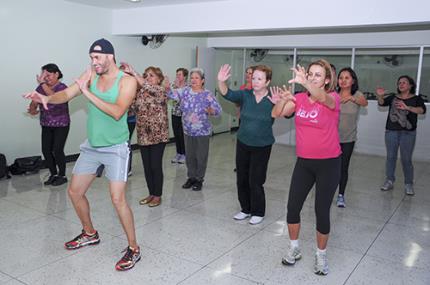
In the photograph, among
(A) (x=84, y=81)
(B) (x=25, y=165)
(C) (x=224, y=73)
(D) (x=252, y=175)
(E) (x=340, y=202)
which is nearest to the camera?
(A) (x=84, y=81)

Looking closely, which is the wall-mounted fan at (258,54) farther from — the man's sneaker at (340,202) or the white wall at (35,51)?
the man's sneaker at (340,202)

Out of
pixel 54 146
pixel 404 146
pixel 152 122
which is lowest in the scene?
pixel 54 146

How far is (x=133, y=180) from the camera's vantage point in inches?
207

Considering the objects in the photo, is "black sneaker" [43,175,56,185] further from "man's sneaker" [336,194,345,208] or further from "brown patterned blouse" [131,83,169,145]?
"man's sneaker" [336,194,345,208]

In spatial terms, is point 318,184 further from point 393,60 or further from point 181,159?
point 393,60

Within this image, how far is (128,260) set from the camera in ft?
9.27

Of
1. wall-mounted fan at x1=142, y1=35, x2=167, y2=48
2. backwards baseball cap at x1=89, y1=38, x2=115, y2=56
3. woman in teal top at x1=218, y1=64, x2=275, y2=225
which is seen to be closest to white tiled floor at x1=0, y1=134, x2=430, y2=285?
woman in teal top at x1=218, y1=64, x2=275, y2=225

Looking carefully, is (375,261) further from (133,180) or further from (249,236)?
(133,180)

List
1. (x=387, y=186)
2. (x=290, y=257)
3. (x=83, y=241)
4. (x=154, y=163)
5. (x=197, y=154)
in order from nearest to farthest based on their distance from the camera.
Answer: (x=290, y=257)
(x=83, y=241)
(x=154, y=163)
(x=197, y=154)
(x=387, y=186)

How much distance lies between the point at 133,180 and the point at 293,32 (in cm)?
480

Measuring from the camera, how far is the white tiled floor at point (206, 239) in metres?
2.78

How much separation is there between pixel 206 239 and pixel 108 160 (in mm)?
1162

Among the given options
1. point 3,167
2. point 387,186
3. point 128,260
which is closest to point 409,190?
point 387,186

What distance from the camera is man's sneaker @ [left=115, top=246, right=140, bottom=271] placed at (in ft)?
9.14
